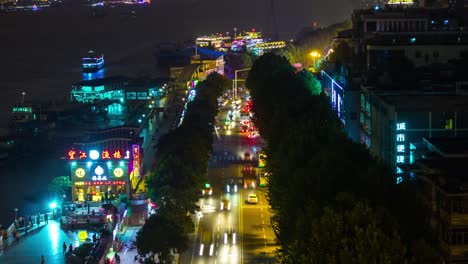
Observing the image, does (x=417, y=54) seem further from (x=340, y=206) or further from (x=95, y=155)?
(x=340, y=206)

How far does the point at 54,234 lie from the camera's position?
1237 centimetres

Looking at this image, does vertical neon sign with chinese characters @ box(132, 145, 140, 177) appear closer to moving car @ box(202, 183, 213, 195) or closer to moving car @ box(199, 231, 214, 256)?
moving car @ box(202, 183, 213, 195)

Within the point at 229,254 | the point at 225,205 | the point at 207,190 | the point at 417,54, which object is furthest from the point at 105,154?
the point at 417,54

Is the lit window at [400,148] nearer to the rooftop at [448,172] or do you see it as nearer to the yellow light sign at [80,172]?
the rooftop at [448,172]

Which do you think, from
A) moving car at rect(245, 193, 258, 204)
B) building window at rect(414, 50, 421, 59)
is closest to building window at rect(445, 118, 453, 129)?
moving car at rect(245, 193, 258, 204)

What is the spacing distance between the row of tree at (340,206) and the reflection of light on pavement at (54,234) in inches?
122

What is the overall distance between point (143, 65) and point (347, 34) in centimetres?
2445

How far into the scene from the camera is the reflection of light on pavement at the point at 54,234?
1161 centimetres

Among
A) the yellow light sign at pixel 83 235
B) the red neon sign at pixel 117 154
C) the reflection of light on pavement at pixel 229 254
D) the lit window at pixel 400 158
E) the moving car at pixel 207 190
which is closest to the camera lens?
the reflection of light on pavement at pixel 229 254

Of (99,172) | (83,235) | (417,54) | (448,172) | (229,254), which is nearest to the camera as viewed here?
(448,172)

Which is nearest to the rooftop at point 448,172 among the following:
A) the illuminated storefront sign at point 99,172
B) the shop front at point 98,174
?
the shop front at point 98,174

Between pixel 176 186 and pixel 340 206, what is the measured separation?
5.21 m

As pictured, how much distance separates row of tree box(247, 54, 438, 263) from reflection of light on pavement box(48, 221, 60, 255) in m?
3.11

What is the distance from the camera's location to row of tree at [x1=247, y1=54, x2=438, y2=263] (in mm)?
6508
